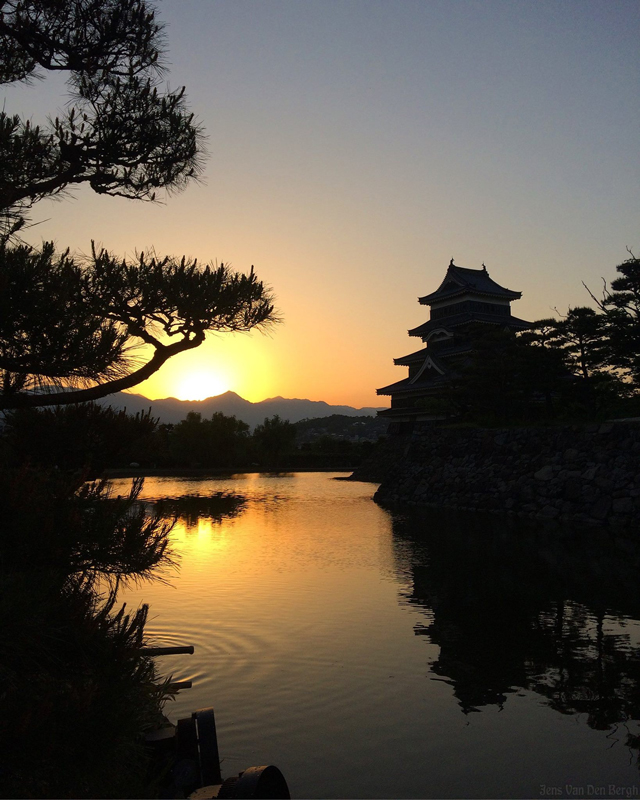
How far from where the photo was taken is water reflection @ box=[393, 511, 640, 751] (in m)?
5.89

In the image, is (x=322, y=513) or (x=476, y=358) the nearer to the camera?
(x=322, y=513)

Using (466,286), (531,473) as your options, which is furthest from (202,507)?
(466,286)

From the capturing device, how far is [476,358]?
2622cm

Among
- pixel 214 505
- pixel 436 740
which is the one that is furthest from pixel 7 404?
pixel 214 505

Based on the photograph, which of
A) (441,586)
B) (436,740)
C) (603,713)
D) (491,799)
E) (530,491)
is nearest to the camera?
(491,799)

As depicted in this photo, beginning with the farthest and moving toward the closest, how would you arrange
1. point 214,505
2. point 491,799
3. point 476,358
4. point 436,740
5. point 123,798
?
point 476,358 < point 214,505 < point 436,740 < point 491,799 < point 123,798

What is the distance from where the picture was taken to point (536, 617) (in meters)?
8.30

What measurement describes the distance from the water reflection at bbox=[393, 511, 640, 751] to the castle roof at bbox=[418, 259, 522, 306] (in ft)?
79.1

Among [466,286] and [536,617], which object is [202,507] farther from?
[466,286]

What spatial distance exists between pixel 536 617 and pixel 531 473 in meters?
12.3

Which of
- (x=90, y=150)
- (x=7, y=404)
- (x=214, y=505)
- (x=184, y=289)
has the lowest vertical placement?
(x=214, y=505)

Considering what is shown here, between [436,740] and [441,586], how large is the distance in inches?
210

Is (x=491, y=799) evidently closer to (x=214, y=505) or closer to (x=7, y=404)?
(x=7, y=404)

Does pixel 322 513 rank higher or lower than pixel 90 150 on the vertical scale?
lower
